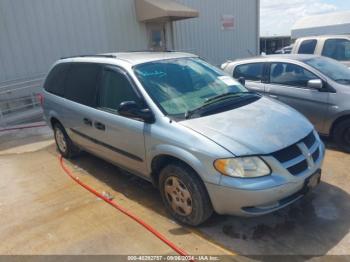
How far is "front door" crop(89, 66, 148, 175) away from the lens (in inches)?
134

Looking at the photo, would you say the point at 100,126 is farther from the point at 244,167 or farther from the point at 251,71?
the point at 251,71

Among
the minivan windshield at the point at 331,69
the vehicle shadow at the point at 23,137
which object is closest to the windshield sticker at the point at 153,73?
the minivan windshield at the point at 331,69

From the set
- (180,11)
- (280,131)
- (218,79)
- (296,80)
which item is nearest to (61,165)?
(218,79)

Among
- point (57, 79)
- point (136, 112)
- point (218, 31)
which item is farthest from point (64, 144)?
point (218, 31)

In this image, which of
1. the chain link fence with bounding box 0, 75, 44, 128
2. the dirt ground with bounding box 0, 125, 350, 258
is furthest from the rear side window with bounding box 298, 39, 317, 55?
the chain link fence with bounding box 0, 75, 44, 128

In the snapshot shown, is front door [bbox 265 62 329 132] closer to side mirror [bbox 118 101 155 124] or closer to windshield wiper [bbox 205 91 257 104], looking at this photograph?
windshield wiper [bbox 205 91 257 104]

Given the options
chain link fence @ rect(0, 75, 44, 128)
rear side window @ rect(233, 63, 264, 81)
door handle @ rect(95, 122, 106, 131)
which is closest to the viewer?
door handle @ rect(95, 122, 106, 131)

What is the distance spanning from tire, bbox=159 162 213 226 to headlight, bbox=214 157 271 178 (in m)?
0.31

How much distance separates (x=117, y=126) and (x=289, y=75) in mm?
3197

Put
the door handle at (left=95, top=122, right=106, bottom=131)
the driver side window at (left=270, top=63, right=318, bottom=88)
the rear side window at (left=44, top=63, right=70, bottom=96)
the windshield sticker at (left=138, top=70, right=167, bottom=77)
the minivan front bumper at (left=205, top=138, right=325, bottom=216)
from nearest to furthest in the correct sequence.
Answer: the minivan front bumper at (left=205, top=138, right=325, bottom=216) < the windshield sticker at (left=138, top=70, right=167, bottom=77) < the door handle at (left=95, top=122, right=106, bottom=131) < the rear side window at (left=44, top=63, right=70, bottom=96) < the driver side window at (left=270, top=63, right=318, bottom=88)

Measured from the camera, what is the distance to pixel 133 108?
3.18m

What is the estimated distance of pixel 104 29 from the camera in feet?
34.3

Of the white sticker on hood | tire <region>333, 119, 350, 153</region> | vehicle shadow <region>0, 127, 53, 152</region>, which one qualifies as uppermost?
the white sticker on hood

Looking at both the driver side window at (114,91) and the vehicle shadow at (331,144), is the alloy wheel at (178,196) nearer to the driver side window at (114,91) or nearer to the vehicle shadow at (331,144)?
the driver side window at (114,91)
